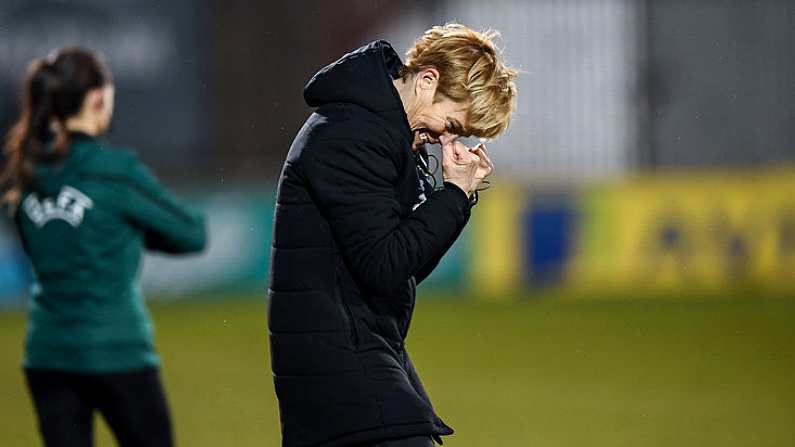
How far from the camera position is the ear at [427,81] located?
3.46 meters

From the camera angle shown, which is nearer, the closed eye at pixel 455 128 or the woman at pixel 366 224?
the woman at pixel 366 224

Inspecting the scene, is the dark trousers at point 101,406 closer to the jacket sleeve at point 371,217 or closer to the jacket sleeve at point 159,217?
the jacket sleeve at point 159,217

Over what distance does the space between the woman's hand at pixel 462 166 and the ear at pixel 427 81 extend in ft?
0.40

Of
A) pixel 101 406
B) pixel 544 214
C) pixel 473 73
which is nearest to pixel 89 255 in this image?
pixel 101 406

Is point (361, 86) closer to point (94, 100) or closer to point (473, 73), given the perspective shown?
point (473, 73)

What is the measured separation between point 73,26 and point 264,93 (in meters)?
2.66

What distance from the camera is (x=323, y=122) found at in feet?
11.2

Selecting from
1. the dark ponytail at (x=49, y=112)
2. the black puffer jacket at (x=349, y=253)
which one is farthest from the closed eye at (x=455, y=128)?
the dark ponytail at (x=49, y=112)

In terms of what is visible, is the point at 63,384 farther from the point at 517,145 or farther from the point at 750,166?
the point at 517,145

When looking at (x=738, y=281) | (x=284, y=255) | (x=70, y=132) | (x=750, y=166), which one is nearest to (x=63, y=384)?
(x=70, y=132)

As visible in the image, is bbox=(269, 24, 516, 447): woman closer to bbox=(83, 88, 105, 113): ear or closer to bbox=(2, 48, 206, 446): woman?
bbox=(2, 48, 206, 446): woman

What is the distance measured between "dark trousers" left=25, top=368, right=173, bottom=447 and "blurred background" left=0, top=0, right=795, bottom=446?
310 cm

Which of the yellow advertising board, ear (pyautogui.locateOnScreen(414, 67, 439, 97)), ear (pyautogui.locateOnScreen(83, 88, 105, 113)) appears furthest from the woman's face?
the yellow advertising board

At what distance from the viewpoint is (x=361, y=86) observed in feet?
11.2
